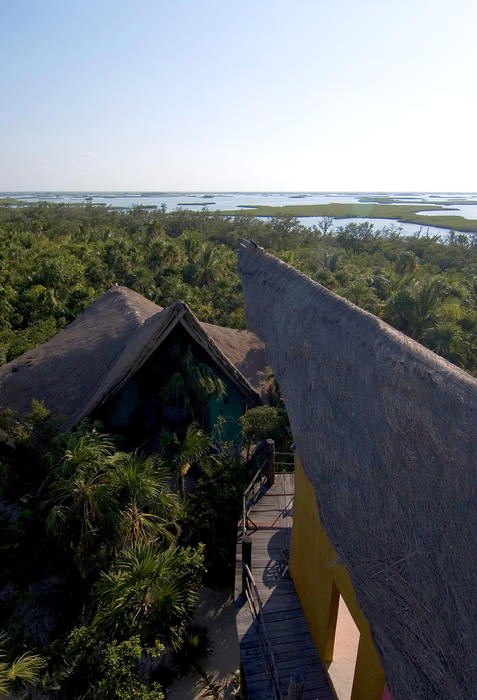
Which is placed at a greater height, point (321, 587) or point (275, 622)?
point (321, 587)

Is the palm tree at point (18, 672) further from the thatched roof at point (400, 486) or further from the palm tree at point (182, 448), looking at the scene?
the thatched roof at point (400, 486)

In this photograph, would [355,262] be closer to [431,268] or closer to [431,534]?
[431,268]

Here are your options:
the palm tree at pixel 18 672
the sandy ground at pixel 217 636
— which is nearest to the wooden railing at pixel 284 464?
the sandy ground at pixel 217 636

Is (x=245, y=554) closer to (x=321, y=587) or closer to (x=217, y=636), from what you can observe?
(x=321, y=587)

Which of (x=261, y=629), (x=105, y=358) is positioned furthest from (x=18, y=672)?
(x=105, y=358)

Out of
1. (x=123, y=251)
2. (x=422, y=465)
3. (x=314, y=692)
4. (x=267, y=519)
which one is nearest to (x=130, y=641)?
(x=314, y=692)

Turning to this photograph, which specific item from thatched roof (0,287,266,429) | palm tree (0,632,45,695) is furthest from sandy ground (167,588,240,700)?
thatched roof (0,287,266,429)
